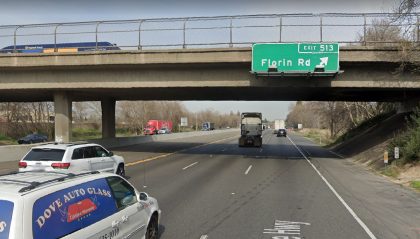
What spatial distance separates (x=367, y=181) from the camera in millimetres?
17484

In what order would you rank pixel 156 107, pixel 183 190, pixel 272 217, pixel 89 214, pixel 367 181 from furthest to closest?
pixel 156 107 < pixel 367 181 < pixel 183 190 < pixel 272 217 < pixel 89 214

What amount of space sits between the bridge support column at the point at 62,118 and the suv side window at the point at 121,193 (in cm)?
2413

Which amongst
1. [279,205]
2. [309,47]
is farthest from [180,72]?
[279,205]

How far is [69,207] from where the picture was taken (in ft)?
15.6

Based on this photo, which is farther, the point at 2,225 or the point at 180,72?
the point at 180,72

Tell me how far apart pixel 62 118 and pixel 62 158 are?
1722 centimetres

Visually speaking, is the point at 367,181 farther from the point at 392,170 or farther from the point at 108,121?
the point at 108,121

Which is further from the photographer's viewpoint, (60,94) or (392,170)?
(60,94)

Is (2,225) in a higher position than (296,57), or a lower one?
lower

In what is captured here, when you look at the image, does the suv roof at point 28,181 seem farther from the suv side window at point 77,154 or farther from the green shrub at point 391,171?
the green shrub at point 391,171

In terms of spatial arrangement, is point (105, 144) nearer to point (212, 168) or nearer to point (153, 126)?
point (212, 168)

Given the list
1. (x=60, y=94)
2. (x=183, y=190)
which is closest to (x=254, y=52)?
(x=183, y=190)

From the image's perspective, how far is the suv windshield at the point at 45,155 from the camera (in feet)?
42.5

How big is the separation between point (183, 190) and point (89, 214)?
8.81 m
